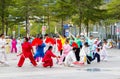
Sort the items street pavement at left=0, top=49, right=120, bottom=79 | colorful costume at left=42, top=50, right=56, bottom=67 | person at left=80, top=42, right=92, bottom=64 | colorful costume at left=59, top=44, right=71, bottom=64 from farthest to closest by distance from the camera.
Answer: person at left=80, top=42, right=92, bottom=64 → colorful costume at left=59, top=44, right=71, bottom=64 → colorful costume at left=42, top=50, right=56, bottom=67 → street pavement at left=0, top=49, right=120, bottom=79

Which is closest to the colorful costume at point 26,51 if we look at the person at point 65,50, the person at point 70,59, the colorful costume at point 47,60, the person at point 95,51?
the colorful costume at point 47,60

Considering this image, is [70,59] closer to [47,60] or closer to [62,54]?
[47,60]

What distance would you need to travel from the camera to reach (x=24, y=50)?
23.2 m

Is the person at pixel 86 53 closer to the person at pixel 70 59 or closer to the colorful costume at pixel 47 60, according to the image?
the person at pixel 70 59

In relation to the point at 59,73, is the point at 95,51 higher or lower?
lower

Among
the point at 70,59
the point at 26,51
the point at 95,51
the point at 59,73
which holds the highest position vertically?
the point at 26,51

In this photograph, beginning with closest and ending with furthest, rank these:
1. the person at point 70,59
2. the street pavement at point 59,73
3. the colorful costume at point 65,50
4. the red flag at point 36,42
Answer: the street pavement at point 59,73, the person at point 70,59, the red flag at point 36,42, the colorful costume at point 65,50

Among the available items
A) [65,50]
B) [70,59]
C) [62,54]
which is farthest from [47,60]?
[62,54]

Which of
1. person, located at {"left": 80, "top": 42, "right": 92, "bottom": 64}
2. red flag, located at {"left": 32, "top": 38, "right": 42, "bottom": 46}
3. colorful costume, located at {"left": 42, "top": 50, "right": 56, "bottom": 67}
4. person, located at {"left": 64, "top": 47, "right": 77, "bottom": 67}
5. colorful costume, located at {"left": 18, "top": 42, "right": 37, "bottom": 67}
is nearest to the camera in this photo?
colorful costume, located at {"left": 42, "top": 50, "right": 56, "bottom": 67}

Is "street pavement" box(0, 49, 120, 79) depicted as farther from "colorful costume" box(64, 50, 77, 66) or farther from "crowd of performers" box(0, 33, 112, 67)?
"crowd of performers" box(0, 33, 112, 67)

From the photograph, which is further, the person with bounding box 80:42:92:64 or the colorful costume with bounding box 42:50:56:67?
the person with bounding box 80:42:92:64

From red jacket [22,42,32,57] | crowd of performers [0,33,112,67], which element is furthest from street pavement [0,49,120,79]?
red jacket [22,42,32,57]

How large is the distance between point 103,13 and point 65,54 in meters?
36.8

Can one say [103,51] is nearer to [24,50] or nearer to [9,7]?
[24,50]
